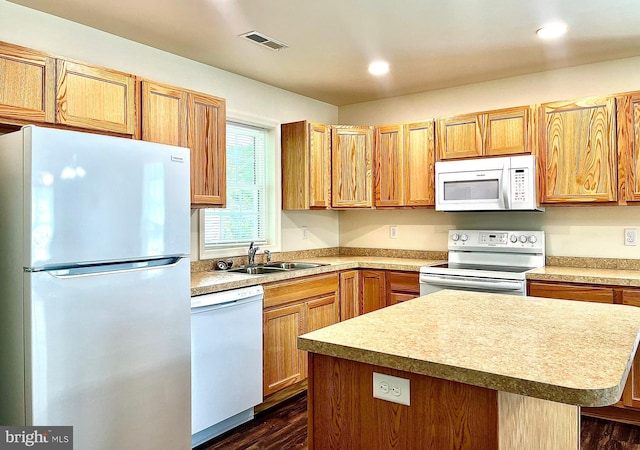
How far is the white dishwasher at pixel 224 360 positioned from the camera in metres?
2.57

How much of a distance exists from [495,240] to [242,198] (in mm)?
2116

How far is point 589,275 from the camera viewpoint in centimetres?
298

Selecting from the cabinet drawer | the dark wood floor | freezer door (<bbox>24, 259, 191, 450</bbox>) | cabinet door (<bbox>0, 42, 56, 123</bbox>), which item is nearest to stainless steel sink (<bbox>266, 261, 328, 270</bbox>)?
the cabinet drawer

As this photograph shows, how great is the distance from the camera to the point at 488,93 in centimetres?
395

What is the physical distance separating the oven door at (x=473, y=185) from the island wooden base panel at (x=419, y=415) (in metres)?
2.13

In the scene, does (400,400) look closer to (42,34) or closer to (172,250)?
(172,250)

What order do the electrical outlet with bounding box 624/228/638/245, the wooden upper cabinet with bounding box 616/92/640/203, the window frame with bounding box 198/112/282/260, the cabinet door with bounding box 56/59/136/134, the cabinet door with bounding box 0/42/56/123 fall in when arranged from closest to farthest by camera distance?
the cabinet door with bounding box 0/42/56/123, the cabinet door with bounding box 56/59/136/134, the wooden upper cabinet with bounding box 616/92/640/203, the electrical outlet with bounding box 624/228/638/245, the window frame with bounding box 198/112/282/260

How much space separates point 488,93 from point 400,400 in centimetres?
334

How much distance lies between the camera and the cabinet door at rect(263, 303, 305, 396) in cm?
309

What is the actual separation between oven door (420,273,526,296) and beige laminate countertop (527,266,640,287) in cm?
13

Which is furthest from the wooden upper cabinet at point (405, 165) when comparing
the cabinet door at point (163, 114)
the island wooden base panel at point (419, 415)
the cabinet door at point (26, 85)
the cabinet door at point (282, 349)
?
the cabinet door at point (26, 85)

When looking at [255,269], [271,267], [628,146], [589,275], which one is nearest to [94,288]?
[255,269]

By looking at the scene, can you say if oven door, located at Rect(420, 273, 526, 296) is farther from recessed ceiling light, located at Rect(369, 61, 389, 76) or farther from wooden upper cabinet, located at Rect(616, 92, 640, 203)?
recessed ceiling light, located at Rect(369, 61, 389, 76)

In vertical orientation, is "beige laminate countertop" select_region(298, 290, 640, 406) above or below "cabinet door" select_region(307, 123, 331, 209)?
below
